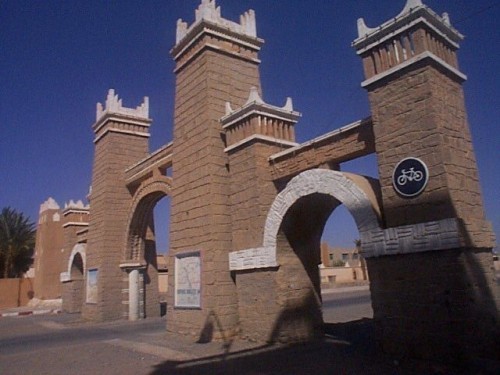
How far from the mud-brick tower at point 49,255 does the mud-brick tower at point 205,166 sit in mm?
18548

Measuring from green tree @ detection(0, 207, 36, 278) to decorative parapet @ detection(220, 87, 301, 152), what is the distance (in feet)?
85.9

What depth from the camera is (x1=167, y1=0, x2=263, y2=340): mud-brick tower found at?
29.5ft

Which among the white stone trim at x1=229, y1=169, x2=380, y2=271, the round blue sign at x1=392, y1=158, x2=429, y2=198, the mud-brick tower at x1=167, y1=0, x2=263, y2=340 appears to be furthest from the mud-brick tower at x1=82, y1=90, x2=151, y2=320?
the round blue sign at x1=392, y1=158, x2=429, y2=198

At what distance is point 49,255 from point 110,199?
14.1 meters

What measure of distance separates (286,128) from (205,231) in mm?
2792

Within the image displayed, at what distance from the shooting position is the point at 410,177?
589 cm

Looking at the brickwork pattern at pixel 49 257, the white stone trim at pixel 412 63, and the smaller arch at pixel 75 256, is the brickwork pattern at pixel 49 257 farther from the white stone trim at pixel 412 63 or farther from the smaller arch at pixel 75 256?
the white stone trim at pixel 412 63

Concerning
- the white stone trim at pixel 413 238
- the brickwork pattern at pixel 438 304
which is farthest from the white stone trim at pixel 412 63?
the brickwork pattern at pixel 438 304

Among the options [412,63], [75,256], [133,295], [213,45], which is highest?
[213,45]

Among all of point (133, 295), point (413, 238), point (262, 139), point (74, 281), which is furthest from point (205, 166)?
point (74, 281)

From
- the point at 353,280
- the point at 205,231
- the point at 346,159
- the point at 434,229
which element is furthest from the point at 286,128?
the point at 353,280

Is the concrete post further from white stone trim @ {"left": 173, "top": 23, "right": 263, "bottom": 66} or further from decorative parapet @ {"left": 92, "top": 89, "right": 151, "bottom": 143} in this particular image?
white stone trim @ {"left": 173, "top": 23, "right": 263, "bottom": 66}

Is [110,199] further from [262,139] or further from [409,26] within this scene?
[409,26]

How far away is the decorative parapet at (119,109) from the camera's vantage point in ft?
49.6
